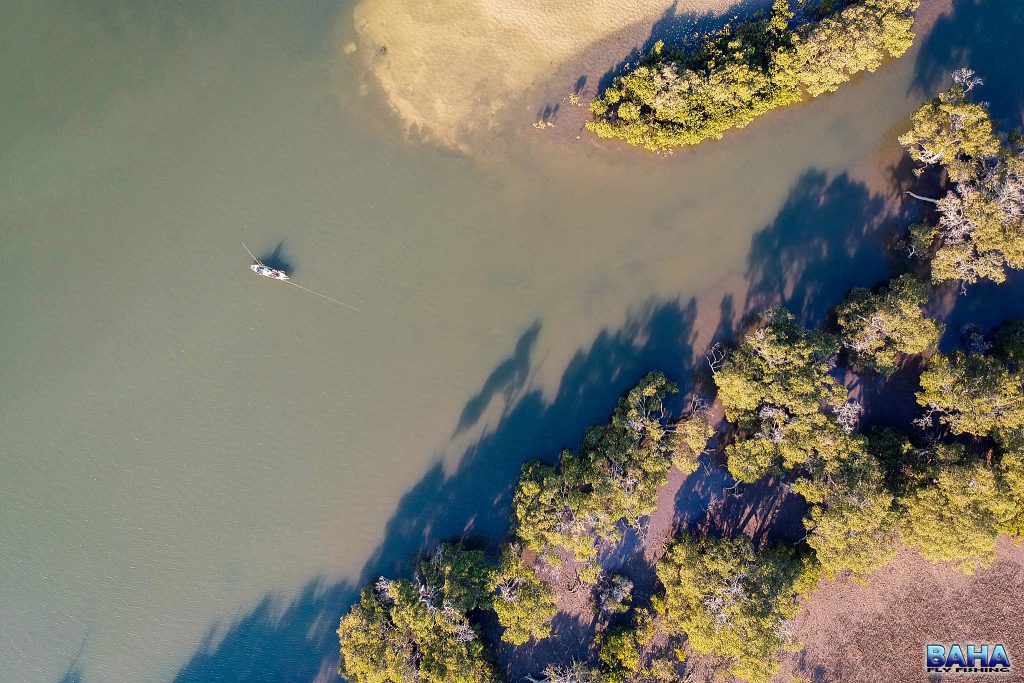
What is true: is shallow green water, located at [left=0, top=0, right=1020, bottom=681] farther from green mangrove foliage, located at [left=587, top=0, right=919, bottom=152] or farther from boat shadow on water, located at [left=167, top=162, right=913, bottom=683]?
green mangrove foliage, located at [left=587, top=0, right=919, bottom=152]

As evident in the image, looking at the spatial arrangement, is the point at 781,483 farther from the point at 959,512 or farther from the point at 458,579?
the point at 458,579

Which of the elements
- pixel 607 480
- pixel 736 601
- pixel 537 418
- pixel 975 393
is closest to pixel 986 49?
pixel 975 393

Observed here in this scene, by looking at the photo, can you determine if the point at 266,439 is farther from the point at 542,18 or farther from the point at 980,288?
the point at 980,288

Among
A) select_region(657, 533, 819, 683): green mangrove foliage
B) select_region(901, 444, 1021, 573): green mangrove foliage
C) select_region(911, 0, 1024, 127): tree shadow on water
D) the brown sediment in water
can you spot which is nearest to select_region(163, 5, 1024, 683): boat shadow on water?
select_region(911, 0, 1024, 127): tree shadow on water

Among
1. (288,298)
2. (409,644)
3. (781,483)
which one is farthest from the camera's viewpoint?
(288,298)

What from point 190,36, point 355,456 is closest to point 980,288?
point 355,456

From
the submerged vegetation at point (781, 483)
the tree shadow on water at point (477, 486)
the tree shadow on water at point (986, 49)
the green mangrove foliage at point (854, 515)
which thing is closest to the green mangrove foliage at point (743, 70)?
the submerged vegetation at point (781, 483)
